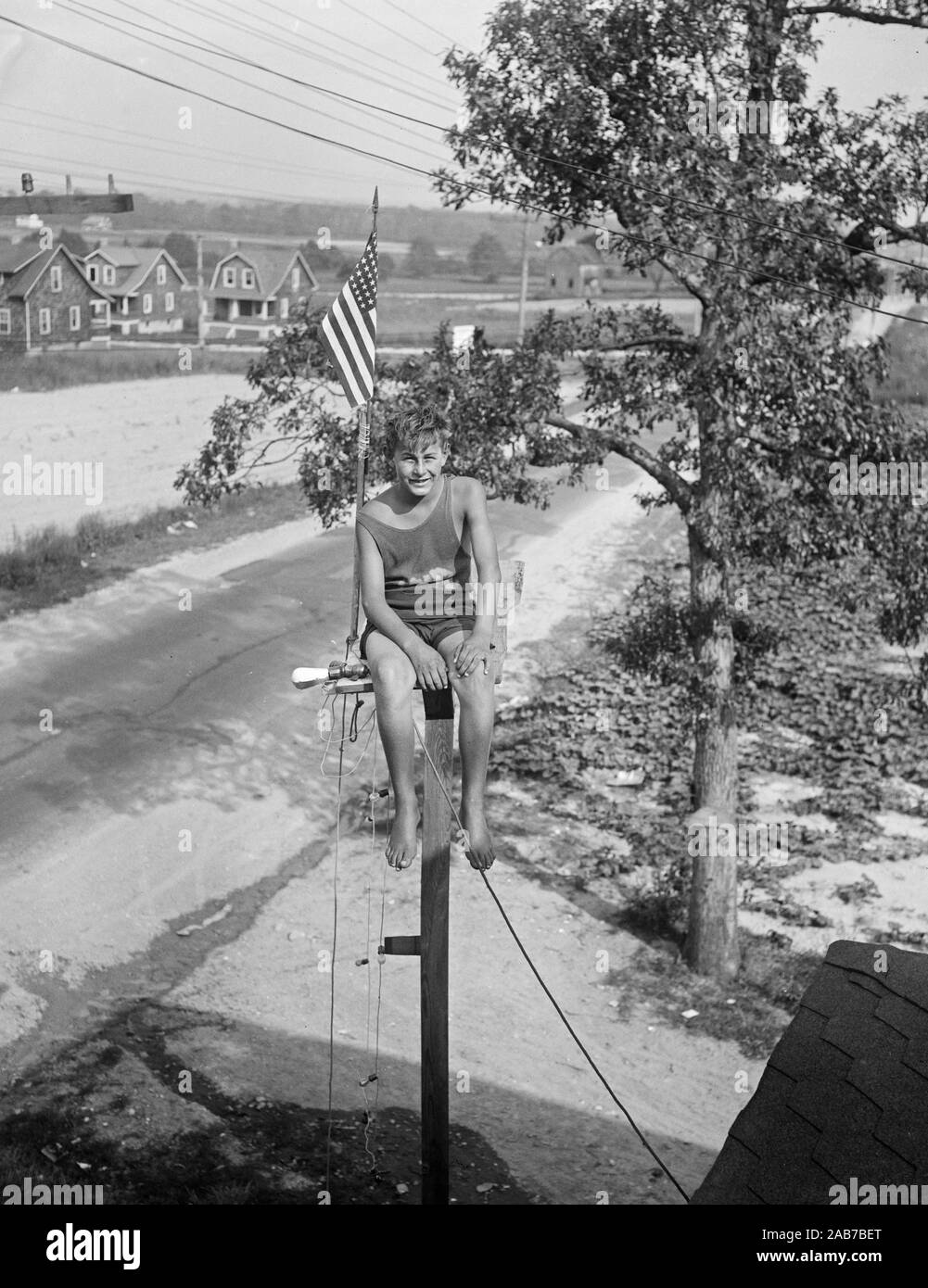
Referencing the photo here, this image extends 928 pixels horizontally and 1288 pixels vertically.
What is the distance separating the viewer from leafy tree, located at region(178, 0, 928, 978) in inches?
508

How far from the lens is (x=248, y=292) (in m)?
68.7

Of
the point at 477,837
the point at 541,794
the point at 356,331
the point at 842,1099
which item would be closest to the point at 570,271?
the point at 541,794

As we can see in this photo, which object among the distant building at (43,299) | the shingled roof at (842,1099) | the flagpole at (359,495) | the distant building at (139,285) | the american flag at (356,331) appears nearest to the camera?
the shingled roof at (842,1099)

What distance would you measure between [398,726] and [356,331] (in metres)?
2.90

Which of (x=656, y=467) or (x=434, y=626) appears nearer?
(x=434, y=626)

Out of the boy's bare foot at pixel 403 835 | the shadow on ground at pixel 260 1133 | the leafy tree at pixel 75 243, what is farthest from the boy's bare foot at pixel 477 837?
the leafy tree at pixel 75 243

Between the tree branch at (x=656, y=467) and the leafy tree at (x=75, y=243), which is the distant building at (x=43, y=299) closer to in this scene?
the leafy tree at (x=75, y=243)

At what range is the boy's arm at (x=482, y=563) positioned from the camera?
292 inches

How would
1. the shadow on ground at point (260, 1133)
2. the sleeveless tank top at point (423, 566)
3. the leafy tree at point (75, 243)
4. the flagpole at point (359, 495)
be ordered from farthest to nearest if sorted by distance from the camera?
the leafy tree at point (75, 243) → the shadow on ground at point (260, 1133) → the flagpole at point (359, 495) → the sleeveless tank top at point (423, 566)

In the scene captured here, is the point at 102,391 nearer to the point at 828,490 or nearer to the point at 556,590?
the point at 556,590

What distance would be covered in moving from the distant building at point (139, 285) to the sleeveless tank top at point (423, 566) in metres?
51.4

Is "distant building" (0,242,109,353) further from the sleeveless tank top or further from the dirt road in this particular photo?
the sleeveless tank top

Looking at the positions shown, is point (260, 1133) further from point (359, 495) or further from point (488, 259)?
point (488, 259)

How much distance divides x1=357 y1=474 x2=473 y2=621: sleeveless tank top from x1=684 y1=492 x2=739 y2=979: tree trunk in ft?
21.7
